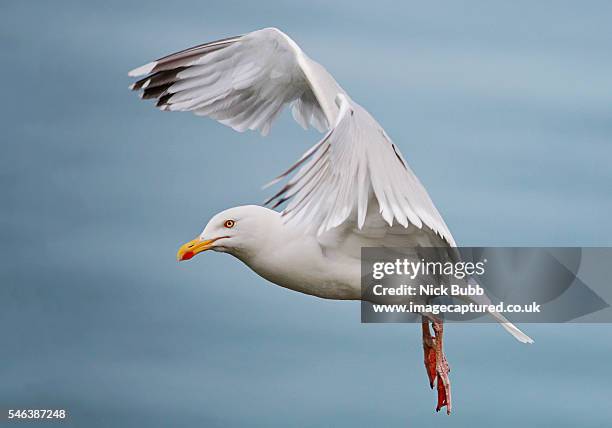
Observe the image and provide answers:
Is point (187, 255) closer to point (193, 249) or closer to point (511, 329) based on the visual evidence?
point (193, 249)

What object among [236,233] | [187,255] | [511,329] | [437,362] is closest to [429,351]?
[437,362]

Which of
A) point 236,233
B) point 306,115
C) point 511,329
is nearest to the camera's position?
point 236,233

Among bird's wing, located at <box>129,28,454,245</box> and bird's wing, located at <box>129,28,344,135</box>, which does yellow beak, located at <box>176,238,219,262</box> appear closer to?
bird's wing, located at <box>129,28,454,245</box>

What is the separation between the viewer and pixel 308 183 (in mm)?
8375

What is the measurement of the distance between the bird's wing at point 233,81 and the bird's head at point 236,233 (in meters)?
1.90

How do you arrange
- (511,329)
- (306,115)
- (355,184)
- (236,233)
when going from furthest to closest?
(306,115) → (511,329) → (236,233) → (355,184)

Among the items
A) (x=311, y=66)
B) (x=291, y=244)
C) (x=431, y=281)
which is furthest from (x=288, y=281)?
(x=311, y=66)

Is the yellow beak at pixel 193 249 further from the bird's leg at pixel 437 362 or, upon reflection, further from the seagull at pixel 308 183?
the bird's leg at pixel 437 362

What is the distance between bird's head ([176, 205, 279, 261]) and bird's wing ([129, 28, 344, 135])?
1.90m

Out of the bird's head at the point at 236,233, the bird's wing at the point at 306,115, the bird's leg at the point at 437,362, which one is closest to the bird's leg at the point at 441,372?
the bird's leg at the point at 437,362

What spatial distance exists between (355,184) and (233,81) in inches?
110

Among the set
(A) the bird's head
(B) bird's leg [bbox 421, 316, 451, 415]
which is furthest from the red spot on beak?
(B) bird's leg [bbox 421, 316, 451, 415]

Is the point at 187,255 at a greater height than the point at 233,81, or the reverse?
the point at 233,81

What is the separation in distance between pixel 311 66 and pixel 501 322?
2.58 metres
